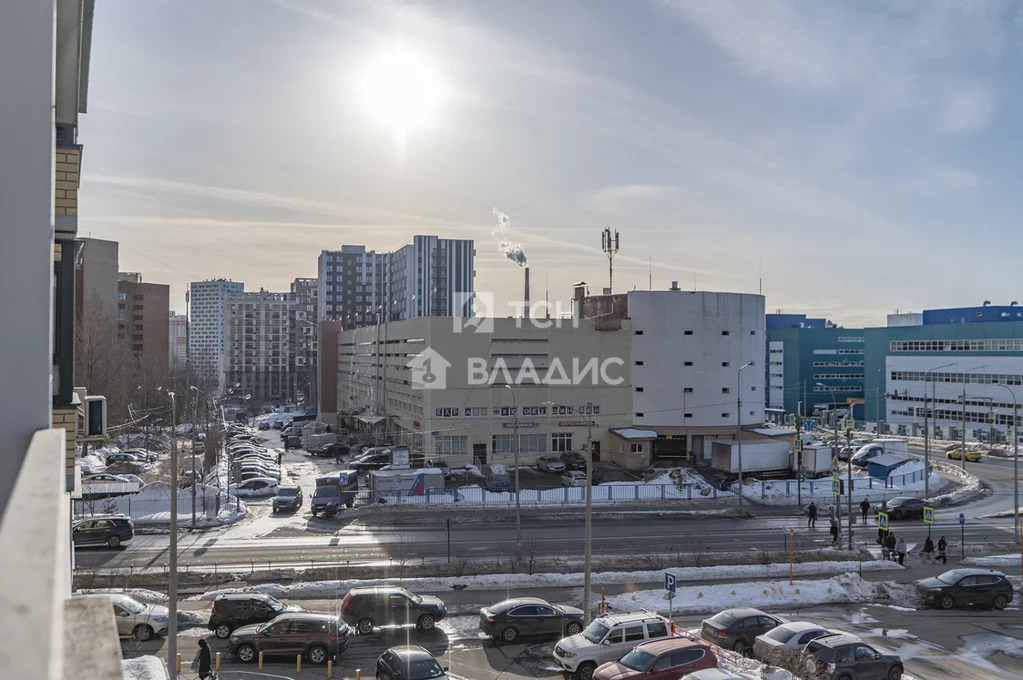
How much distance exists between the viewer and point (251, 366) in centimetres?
12394

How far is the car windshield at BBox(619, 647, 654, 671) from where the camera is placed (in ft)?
47.5

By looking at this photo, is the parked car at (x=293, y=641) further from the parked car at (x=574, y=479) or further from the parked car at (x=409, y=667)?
the parked car at (x=574, y=479)

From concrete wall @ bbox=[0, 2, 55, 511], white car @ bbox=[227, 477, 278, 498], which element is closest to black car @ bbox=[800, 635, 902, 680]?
concrete wall @ bbox=[0, 2, 55, 511]

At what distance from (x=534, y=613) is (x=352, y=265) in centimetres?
11833

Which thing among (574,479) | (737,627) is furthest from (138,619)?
(574,479)

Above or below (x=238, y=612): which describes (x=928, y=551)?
below

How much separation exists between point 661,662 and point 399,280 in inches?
4445

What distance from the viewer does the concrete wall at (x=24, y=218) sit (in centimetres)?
296

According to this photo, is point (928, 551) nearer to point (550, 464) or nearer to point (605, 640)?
point (605, 640)

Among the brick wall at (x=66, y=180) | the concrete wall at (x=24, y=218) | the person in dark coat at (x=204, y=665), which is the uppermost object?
the brick wall at (x=66, y=180)

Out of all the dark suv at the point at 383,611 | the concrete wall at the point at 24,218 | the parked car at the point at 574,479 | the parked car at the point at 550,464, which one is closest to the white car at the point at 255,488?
the parked car at the point at 574,479

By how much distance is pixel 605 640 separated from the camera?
15.9 metres

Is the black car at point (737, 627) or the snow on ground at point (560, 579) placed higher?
the black car at point (737, 627)

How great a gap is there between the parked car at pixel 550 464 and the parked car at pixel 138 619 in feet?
93.8
